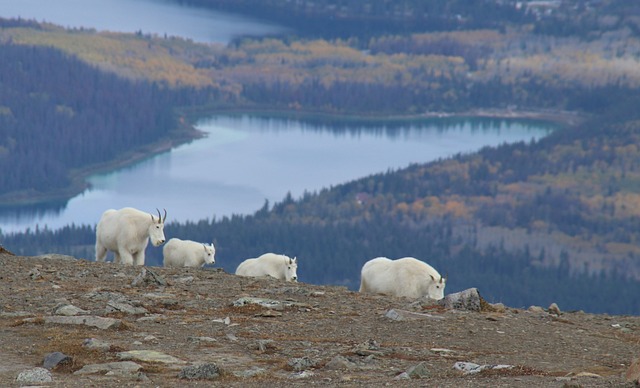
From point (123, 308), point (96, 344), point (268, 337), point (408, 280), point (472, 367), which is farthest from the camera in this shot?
point (408, 280)

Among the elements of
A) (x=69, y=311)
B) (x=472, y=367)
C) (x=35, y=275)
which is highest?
(x=472, y=367)

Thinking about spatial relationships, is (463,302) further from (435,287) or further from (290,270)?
(290,270)

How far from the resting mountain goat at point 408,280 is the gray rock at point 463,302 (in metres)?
4.22

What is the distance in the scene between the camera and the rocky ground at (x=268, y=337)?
54.4 ft

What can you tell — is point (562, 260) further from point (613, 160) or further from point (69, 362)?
point (69, 362)

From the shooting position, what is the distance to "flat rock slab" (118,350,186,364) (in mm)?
17219

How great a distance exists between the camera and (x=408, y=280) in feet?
86.6

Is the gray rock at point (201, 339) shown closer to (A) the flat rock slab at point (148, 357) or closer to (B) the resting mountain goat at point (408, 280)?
(A) the flat rock slab at point (148, 357)

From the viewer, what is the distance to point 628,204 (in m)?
176

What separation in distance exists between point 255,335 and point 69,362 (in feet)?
10.1

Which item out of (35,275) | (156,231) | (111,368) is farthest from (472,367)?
(156,231)

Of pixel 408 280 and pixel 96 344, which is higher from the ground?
pixel 96 344

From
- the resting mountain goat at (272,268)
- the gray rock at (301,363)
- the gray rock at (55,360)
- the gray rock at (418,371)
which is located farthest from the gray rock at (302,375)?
the resting mountain goat at (272,268)

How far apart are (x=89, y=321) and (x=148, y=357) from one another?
2092 millimetres
